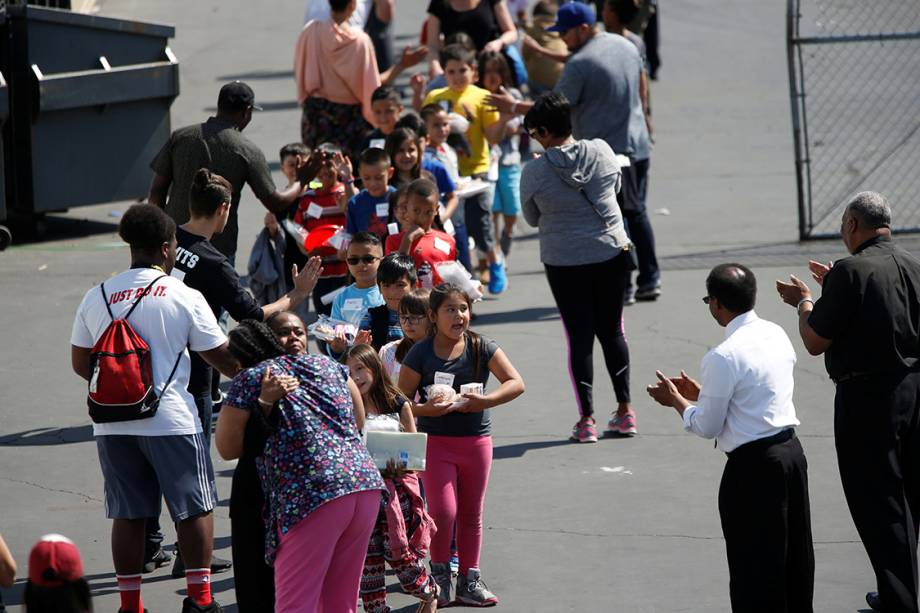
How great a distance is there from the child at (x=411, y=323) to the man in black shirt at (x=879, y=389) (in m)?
1.75

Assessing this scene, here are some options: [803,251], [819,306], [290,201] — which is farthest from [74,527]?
[803,251]

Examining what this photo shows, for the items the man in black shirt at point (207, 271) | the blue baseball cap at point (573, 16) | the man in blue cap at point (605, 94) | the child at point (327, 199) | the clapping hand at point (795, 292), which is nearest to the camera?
the clapping hand at point (795, 292)

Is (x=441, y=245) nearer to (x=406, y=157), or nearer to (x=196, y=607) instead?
(x=406, y=157)

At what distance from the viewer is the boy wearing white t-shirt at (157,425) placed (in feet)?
18.4

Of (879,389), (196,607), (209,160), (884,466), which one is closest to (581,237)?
(209,160)

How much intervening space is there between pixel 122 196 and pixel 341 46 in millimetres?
2910

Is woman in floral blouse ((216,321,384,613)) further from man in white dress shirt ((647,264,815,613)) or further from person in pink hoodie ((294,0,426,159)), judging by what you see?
person in pink hoodie ((294,0,426,159))

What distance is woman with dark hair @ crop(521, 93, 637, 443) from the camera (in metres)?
7.98

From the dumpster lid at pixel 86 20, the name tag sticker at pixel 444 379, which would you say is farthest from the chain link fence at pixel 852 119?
the name tag sticker at pixel 444 379

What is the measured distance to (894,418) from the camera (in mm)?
5699

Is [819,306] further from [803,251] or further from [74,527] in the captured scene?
[803,251]

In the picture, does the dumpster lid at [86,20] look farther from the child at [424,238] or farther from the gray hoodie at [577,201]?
the gray hoodie at [577,201]

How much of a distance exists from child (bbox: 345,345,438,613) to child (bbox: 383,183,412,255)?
2.27 metres

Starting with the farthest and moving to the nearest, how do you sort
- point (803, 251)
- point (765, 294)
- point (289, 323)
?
1. point (803, 251)
2. point (765, 294)
3. point (289, 323)
